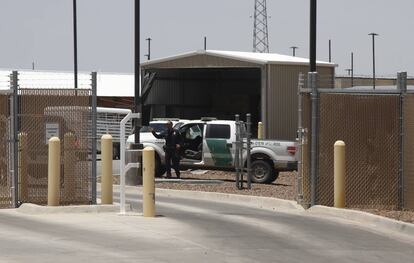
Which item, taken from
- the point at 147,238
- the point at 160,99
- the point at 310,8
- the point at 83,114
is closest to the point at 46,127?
the point at 83,114

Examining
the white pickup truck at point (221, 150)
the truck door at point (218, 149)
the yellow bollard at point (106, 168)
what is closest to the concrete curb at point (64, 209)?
the yellow bollard at point (106, 168)

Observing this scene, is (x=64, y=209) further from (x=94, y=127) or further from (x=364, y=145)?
(x=364, y=145)

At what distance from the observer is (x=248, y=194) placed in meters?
21.8

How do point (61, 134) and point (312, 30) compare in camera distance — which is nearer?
point (61, 134)

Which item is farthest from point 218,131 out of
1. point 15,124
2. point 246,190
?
point 15,124

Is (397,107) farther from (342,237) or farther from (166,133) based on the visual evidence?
(166,133)

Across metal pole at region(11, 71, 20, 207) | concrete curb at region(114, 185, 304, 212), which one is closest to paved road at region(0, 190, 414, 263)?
metal pole at region(11, 71, 20, 207)

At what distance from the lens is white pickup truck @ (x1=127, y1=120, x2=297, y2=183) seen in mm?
26188

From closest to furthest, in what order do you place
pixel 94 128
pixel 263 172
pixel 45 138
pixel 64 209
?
pixel 64 209, pixel 94 128, pixel 45 138, pixel 263 172

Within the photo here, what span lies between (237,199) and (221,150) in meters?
5.99

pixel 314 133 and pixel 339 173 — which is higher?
pixel 314 133

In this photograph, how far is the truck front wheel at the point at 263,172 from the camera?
26.2 metres

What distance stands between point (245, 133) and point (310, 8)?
4.27 metres

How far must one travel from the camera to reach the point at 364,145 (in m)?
16.9
